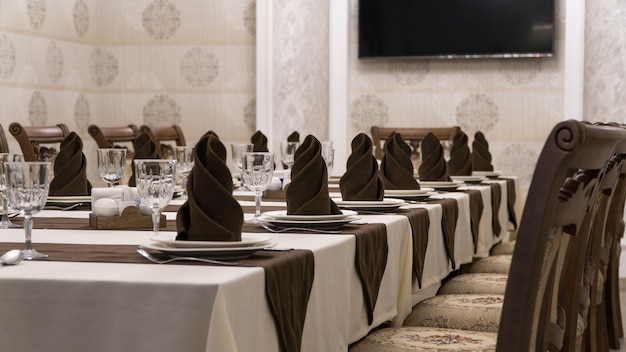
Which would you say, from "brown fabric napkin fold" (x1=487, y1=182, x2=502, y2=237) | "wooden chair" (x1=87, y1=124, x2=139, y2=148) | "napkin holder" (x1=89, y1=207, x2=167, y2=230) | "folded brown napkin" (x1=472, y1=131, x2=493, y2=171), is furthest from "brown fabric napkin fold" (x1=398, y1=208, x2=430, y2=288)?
"folded brown napkin" (x1=472, y1=131, x2=493, y2=171)

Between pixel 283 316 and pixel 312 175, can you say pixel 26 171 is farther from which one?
pixel 312 175

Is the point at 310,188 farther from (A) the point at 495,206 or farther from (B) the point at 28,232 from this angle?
(A) the point at 495,206

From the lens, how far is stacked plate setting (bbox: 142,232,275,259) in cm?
166

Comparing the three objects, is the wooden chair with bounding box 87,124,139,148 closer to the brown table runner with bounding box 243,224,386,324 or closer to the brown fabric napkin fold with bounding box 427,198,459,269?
the brown fabric napkin fold with bounding box 427,198,459,269

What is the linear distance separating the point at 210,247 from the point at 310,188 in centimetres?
64

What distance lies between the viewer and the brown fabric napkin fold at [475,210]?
3.63 metres

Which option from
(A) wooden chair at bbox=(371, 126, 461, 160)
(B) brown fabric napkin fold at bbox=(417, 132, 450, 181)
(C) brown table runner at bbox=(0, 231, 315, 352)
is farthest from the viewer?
(A) wooden chair at bbox=(371, 126, 461, 160)

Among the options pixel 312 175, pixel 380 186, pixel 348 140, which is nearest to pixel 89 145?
→ pixel 348 140

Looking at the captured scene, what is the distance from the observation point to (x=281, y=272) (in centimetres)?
166

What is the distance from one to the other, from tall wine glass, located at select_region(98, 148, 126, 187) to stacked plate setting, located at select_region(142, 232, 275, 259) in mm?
1010

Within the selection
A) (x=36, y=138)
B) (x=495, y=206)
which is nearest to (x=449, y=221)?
(x=495, y=206)

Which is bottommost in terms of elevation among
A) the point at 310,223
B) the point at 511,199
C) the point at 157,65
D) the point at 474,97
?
the point at 511,199

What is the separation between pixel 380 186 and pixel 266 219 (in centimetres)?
68

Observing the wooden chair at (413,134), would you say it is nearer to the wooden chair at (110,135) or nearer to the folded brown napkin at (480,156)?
the folded brown napkin at (480,156)
